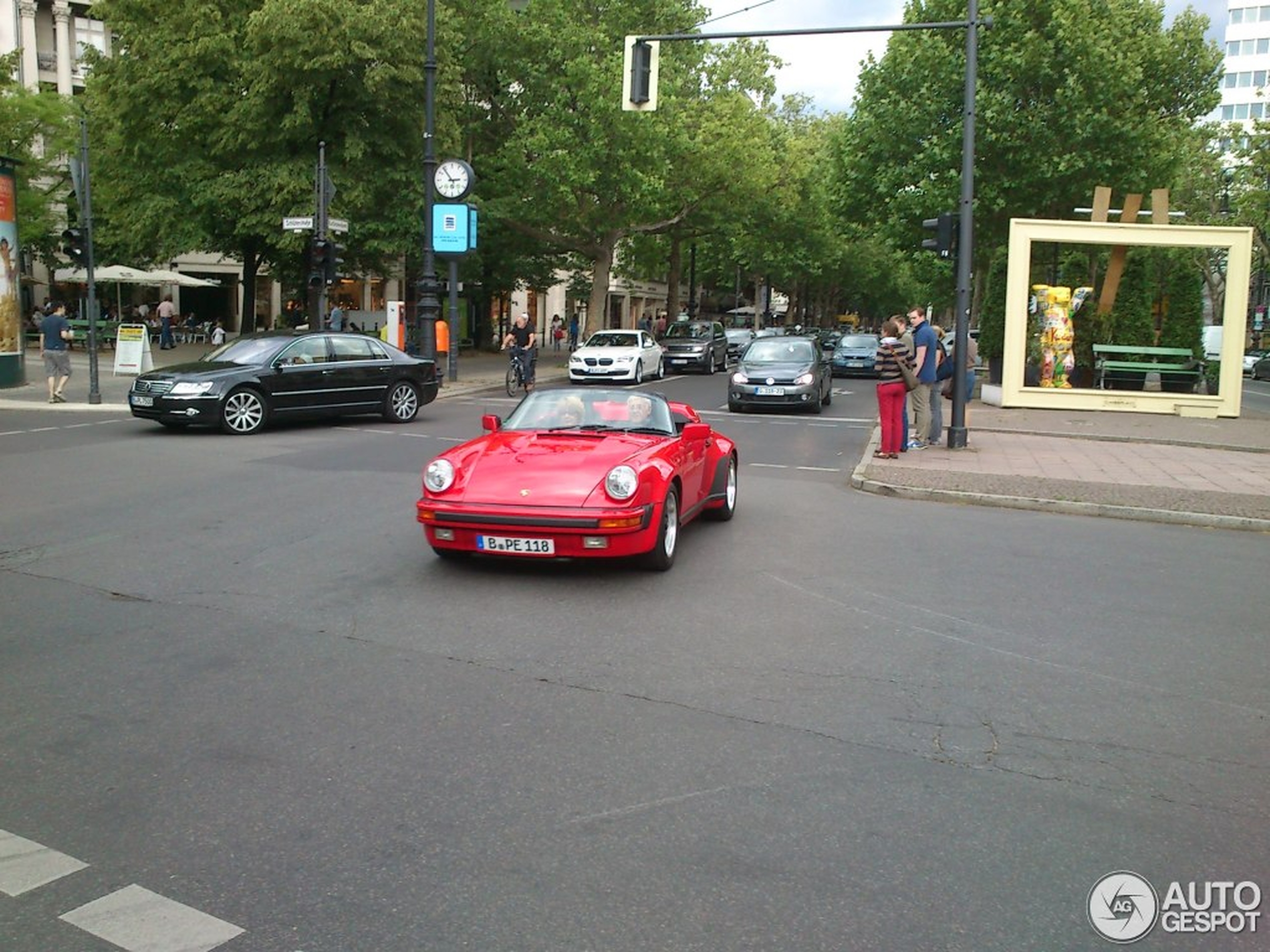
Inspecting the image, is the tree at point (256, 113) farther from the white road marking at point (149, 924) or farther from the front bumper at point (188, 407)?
the white road marking at point (149, 924)

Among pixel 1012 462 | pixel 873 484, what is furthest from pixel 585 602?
pixel 1012 462

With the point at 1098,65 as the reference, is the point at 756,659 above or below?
below

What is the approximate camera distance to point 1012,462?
15328 mm

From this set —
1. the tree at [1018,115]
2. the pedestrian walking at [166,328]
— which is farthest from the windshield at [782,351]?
the pedestrian walking at [166,328]

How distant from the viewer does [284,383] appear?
16.8 metres

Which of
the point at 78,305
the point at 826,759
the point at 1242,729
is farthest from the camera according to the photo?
the point at 78,305

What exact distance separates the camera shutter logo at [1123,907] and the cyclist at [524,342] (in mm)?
22313

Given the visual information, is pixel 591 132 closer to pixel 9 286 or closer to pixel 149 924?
pixel 9 286

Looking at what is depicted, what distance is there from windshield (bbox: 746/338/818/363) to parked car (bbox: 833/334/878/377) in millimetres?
13223

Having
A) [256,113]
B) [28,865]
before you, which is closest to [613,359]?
[256,113]

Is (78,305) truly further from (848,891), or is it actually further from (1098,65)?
(848,891)

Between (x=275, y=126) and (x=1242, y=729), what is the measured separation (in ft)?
91.9

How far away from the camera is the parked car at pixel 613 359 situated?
29.5 m

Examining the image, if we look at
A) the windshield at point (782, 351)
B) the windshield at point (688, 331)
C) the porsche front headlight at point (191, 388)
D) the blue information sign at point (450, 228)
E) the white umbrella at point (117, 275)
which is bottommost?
the porsche front headlight at point (191, 388)
